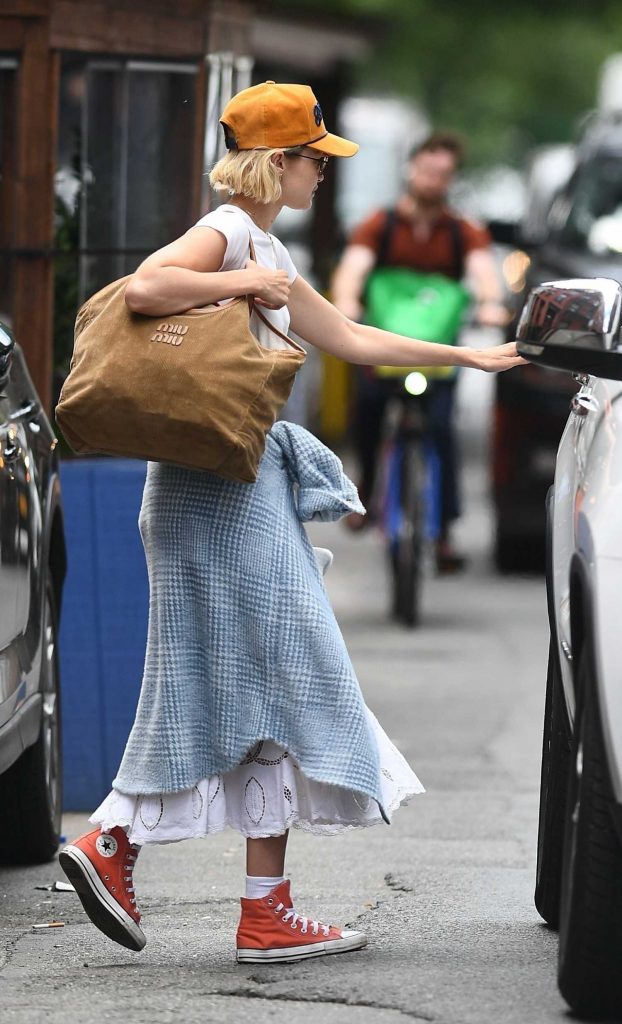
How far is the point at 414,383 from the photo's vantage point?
10.6m

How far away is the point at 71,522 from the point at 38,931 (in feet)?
5.89

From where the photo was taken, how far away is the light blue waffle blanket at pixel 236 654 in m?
4.46

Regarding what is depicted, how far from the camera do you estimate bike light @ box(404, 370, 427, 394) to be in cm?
1064

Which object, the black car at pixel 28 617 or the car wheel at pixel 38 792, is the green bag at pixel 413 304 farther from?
the car wheel at pixel 38 792

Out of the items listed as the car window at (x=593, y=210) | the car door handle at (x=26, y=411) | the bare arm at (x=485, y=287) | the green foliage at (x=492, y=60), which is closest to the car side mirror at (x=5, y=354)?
the car door handle at (x=26, y=411)

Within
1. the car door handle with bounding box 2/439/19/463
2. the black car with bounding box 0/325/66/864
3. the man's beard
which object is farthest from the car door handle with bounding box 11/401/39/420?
the man's beard

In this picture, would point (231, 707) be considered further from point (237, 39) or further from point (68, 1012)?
point (237, 39)

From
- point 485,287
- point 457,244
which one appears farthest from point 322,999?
point 457,244

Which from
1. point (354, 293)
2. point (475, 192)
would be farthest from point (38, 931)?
point (475, 192)

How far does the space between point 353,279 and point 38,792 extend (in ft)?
16.6

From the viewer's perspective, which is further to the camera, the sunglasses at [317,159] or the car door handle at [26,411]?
the car door handle at [26,411]

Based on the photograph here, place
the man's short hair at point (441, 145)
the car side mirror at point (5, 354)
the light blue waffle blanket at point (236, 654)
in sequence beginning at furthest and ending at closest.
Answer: the man's short hair at point (441, 145)
the car side mirror at point (5, 354)
the light blue waffle blanket at point (236, 654)

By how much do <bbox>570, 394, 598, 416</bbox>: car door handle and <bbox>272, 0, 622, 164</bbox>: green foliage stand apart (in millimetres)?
26894

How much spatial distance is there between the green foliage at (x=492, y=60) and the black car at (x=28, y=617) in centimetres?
2599
